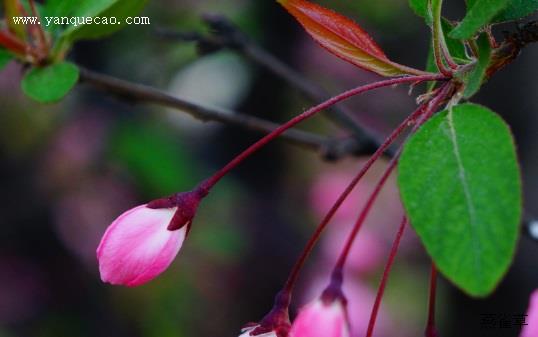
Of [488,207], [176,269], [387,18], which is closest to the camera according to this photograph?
[488,207]

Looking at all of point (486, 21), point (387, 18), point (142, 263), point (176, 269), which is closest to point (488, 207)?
point (486, 21)

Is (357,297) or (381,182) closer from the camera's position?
(381,182)

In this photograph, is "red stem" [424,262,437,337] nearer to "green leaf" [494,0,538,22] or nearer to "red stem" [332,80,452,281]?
"red stem" [332,80,452,281]

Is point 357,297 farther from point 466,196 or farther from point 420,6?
point 466,196

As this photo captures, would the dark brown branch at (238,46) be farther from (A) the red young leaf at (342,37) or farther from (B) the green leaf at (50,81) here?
(A) the red young leaf at (342,37)

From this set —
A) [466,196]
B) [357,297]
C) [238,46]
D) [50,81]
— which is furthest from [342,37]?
[357,297]

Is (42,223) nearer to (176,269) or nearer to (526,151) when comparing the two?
(176,269)

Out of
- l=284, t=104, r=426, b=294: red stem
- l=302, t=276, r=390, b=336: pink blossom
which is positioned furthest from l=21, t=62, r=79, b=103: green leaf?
l=302, t=276, r=390, b=336: pink blossom
